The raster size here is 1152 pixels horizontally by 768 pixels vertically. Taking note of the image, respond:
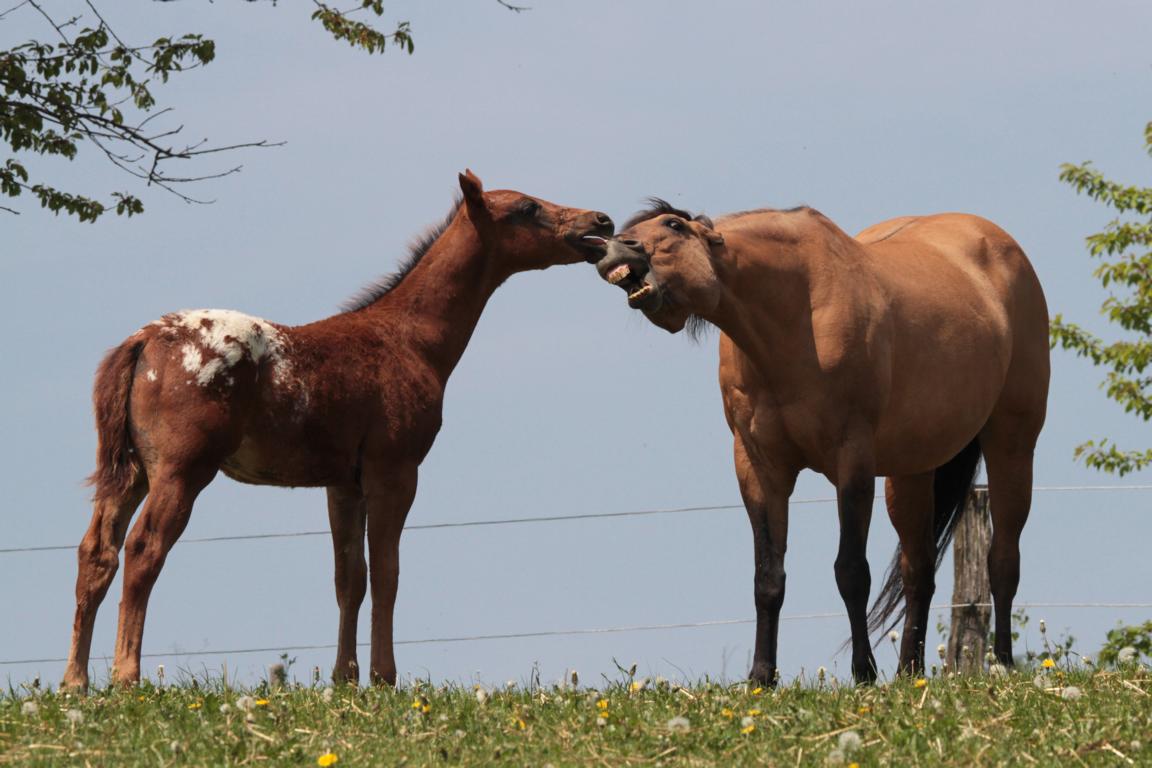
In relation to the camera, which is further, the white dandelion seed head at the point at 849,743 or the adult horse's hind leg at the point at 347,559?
the adult horse's hind leg at the point at 347,559

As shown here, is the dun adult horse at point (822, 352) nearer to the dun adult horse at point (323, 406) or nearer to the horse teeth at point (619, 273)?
the horse teeth at point (619, 273)

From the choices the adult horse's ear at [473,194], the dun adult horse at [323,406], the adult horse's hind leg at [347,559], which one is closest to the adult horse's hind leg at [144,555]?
the dun adult horse at [323,406]

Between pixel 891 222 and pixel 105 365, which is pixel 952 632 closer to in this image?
pixel 891 222

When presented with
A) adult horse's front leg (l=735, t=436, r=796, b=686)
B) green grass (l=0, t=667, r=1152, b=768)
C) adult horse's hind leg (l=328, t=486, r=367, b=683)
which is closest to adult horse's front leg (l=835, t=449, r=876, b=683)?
adult horse's front leg (l=735, t=436, r=796, b=686)

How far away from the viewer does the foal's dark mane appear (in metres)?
8.92

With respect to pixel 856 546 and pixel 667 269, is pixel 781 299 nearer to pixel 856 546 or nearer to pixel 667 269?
pixel 667 269

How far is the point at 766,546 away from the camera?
7.88 meters

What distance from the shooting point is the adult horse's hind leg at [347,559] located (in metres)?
8.38

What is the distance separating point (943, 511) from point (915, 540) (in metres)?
0.28

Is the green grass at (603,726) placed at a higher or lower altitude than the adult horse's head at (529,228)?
lower

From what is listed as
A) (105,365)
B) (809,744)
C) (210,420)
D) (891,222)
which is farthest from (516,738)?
(891,222)

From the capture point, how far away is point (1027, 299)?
31.7 ft

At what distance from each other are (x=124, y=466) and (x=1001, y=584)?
17.4ft

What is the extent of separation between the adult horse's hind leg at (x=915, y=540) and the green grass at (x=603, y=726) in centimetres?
234
